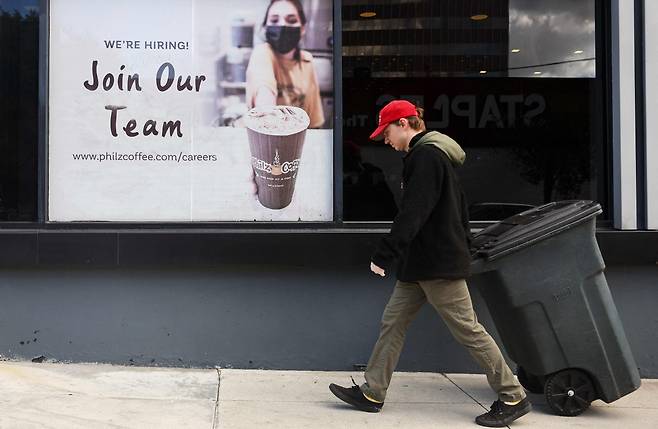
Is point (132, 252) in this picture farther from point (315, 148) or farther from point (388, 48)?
point (388, 48)

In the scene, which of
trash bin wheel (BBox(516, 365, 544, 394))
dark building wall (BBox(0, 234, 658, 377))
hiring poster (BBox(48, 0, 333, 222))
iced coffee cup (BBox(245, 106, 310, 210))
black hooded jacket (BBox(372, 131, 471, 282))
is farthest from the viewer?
iced coffee cup (BBox(245, 106, 310, 210))

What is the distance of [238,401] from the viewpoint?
491cm

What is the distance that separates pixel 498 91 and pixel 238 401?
128 inches

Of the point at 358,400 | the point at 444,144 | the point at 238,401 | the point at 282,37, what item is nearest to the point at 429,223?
the point at 444,144

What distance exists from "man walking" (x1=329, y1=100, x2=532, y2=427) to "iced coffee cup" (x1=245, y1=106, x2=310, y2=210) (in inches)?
54.4

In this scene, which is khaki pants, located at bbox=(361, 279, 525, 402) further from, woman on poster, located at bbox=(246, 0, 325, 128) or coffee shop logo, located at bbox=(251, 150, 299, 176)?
woman on poster, located at bbox=(246, 0, 325, 128)

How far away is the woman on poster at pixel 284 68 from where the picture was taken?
19.3 feet

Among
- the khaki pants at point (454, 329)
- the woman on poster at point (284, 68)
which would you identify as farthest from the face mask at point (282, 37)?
the khaki pants at point (454, 329)

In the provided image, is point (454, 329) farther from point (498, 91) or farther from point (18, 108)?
point (18, 108)

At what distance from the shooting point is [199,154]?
584 centimetres

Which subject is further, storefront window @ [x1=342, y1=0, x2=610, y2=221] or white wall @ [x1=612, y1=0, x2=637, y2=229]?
storefront window @ [x1=342, y1=0, x2=610, y2=221]

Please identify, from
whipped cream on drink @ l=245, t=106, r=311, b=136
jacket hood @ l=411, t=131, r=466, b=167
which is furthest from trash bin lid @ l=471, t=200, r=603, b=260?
whipped cream on drink @ l=245, t=106, r=311, b=136

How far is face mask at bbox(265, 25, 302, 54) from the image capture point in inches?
232

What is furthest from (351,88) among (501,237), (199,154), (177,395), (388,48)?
(177,395)
